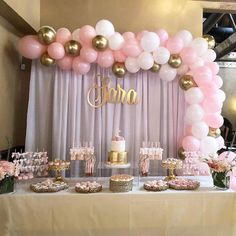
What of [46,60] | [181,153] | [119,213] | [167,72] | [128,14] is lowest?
[119,213]

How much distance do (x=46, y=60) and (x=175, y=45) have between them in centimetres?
150

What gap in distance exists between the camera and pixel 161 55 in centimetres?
315

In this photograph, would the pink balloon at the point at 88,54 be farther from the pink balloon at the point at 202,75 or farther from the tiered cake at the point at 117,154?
the pink balloon at the point at 202,75

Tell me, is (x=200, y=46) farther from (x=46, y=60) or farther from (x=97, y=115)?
(x=46, y=60)

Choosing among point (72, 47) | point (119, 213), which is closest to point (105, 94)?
point (72, 47)

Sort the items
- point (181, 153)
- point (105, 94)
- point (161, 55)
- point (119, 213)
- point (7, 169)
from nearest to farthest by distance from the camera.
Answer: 1. point (7, 169)
2. point (119, 213)
3. point (161, 55)
4. point (181, 153)
5. point (105, 94)

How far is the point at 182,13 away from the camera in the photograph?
378cm

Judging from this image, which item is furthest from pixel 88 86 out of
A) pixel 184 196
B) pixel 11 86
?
pixel 184 196

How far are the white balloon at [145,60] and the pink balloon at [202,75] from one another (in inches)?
21.3

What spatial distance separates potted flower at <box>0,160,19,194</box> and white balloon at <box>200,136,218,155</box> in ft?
6.70

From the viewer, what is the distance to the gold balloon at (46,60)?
10.6ft

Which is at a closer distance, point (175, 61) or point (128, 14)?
point (175, 61)

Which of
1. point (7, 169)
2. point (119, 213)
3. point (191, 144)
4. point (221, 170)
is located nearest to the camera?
point (7, 169)

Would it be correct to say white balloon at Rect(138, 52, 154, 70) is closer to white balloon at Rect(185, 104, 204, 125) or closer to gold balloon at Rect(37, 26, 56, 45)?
white balloon at Rect(185, 104, 204, 125)
